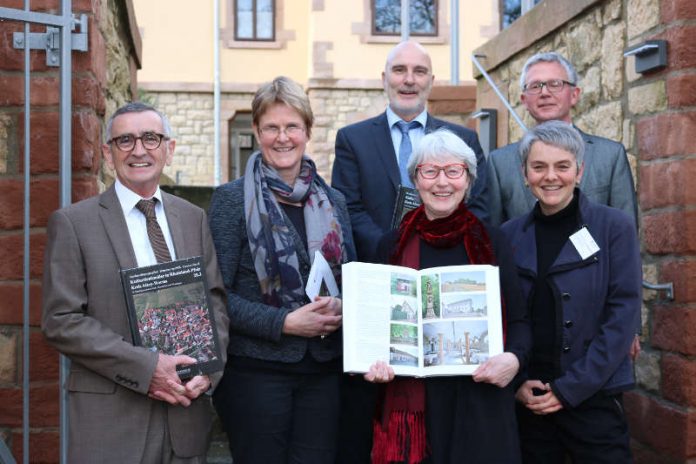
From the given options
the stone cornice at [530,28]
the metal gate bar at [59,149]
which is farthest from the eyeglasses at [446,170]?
the stone cornice at [530,28]

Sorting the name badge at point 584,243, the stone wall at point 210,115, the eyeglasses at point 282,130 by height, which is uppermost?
the stone wall at point 210,115

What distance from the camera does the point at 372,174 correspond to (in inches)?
145

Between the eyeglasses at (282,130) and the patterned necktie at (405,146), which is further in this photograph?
the patterned necktie at (405,146)

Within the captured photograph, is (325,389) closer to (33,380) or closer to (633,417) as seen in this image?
(33,380)

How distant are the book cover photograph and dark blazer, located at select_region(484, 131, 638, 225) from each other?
142cm

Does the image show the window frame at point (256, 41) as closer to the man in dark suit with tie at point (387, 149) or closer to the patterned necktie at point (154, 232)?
the man in dark suit with tie at point (387, 149)

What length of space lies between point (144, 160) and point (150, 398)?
0.80 meters

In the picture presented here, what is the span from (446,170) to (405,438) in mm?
933

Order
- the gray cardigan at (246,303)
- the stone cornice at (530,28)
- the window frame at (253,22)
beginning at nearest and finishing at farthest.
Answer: the gray cardigan at (246,303), the stone cornice at (530,28), the window frame at (253,22)

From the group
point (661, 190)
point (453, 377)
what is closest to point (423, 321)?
point (453, 377)

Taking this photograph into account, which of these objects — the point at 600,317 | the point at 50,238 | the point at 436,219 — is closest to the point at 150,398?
the point at 50,238

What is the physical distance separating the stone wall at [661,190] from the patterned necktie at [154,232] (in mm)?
2283

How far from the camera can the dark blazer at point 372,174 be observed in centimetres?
362

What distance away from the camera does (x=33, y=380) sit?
3.58 m
